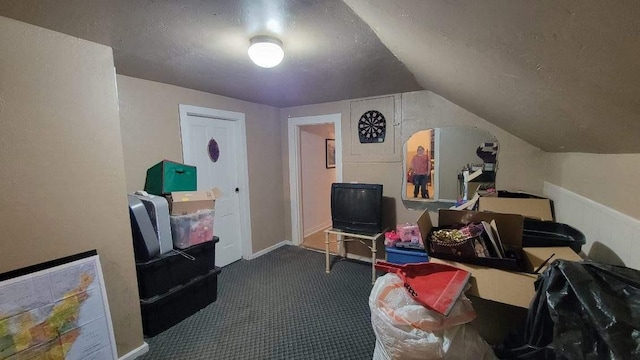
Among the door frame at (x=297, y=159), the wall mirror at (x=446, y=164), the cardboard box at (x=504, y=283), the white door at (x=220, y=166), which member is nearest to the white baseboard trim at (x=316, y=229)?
the door frame at (x=297, y=159)

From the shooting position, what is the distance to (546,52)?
0.67 meters

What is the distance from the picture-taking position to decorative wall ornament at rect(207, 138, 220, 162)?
3059 millimetres

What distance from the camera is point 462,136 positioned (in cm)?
272

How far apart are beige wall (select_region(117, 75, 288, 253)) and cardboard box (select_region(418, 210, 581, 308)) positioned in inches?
96.1

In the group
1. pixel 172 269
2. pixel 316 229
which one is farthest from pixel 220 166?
pixel 316 229

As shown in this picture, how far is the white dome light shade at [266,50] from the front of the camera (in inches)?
60.7

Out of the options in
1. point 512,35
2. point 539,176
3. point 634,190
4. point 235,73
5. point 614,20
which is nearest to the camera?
point 614,20

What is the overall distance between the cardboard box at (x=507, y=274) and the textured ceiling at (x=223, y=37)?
1.22 meters

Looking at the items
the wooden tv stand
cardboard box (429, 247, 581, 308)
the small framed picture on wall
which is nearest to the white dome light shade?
cardboard box (429, 247, 581, 308)

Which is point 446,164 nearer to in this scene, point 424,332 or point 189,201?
point 424,332

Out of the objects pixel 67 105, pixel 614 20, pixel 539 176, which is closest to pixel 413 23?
pixel 614 20

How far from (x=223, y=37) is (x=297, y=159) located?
235 cm

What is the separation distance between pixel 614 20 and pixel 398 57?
155 centimetres

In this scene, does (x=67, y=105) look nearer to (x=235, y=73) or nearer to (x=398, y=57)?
(x=235, y=73)
